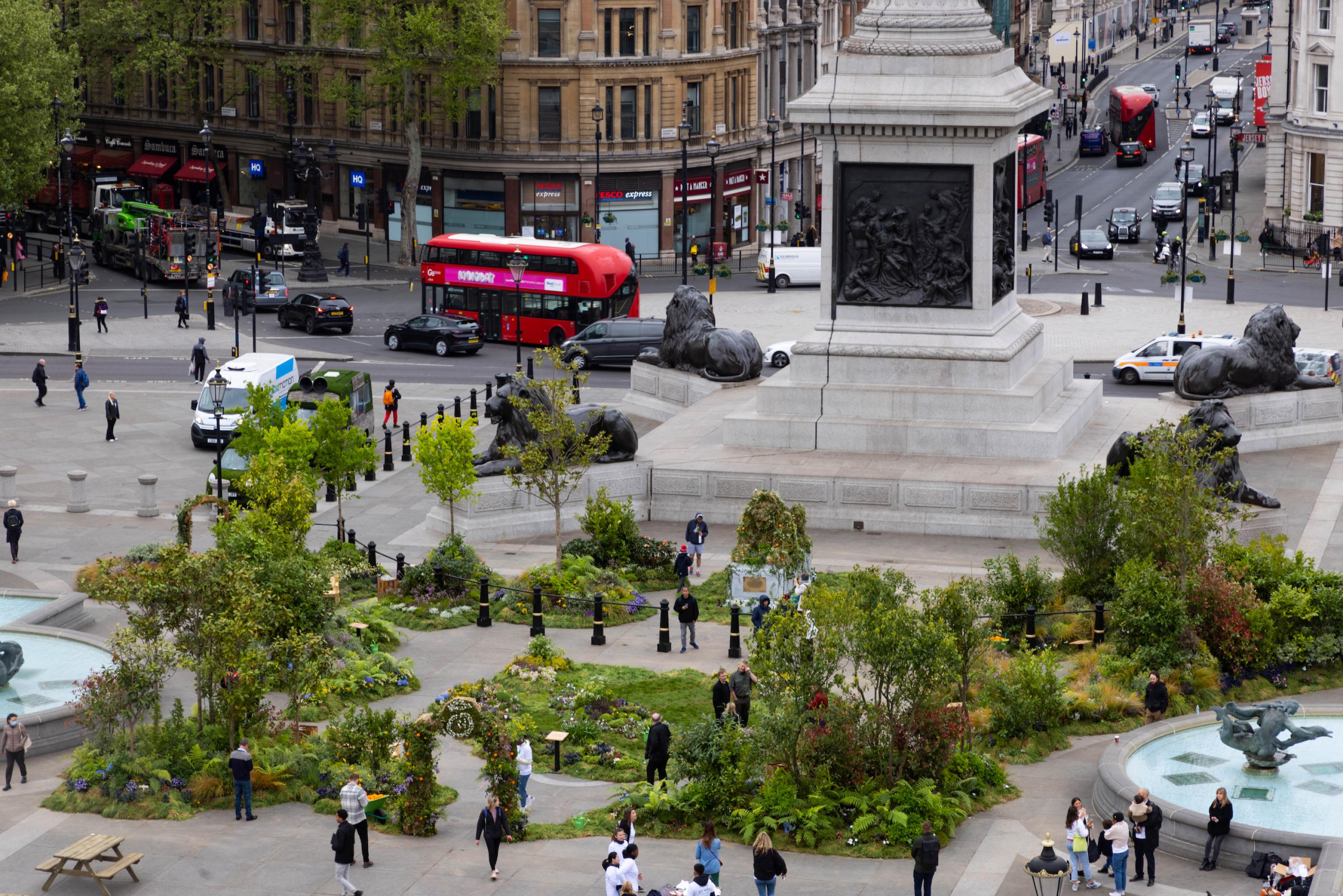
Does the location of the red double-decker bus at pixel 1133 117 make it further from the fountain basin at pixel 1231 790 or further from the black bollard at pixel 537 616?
the fountain basin at pixel 1231 790

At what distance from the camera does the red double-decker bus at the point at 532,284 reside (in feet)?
244

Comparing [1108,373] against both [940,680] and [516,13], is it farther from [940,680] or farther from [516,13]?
[940,680]

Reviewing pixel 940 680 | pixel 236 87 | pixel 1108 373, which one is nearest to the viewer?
pixel 940 680

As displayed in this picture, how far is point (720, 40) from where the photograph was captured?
93.6 meters

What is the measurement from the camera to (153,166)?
10650 centimetres

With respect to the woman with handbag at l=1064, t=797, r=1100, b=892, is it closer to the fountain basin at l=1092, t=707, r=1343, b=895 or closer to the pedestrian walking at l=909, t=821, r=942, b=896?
the fountain basin at l=1092, t=707, r=1343, b=895

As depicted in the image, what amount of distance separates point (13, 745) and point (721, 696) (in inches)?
401

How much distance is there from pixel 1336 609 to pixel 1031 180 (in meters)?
72.1

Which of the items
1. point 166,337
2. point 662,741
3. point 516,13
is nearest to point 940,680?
point 662,741

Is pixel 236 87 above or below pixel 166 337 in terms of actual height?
above

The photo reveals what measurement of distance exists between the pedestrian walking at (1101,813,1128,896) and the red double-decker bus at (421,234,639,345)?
4630 cm

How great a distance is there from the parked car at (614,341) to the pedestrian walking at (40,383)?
50.5ft

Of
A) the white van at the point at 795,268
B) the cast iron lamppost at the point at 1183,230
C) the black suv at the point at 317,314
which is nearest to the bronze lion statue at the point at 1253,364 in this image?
the cast iron lamppost at the point at 1183,230

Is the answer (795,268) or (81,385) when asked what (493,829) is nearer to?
(81,385)
